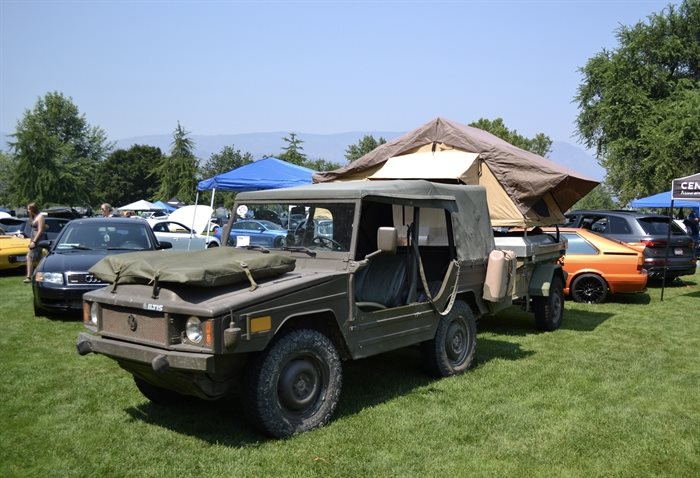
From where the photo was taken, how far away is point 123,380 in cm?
636

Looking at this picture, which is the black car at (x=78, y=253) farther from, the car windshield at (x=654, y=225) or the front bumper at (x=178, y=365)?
the car windshield at (x=654, y=225)

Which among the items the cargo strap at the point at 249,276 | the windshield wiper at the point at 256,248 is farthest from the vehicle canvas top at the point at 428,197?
the cargo strap at the point at 249,276

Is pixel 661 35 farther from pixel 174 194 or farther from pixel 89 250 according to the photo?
pixel 174 194

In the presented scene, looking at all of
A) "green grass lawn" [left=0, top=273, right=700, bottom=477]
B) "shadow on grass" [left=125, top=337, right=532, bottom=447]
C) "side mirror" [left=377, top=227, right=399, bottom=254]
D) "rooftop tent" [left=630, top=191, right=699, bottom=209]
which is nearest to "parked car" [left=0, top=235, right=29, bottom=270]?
"green grass lawn" [left=0, top=273, right=700, bottom=477]

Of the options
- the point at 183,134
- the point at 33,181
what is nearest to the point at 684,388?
the point at 33,181

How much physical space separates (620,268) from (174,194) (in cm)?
4861

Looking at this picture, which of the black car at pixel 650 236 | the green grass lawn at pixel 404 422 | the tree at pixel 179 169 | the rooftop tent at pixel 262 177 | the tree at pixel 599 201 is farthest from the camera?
the tree at pixel 599 201

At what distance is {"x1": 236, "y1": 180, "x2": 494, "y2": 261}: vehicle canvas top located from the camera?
5.67 meters

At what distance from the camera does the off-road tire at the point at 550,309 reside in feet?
30.0

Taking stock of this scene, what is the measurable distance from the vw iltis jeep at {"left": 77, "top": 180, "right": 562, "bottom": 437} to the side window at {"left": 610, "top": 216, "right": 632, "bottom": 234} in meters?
8.24

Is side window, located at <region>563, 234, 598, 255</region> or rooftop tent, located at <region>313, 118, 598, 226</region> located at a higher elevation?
rooftop tent, located at <region>313, 118, 598, 226</region>

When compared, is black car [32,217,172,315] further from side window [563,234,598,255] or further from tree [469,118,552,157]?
tree [469,118,552,157]

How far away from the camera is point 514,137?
5231 centimetres

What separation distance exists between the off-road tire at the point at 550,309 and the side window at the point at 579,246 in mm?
2696
